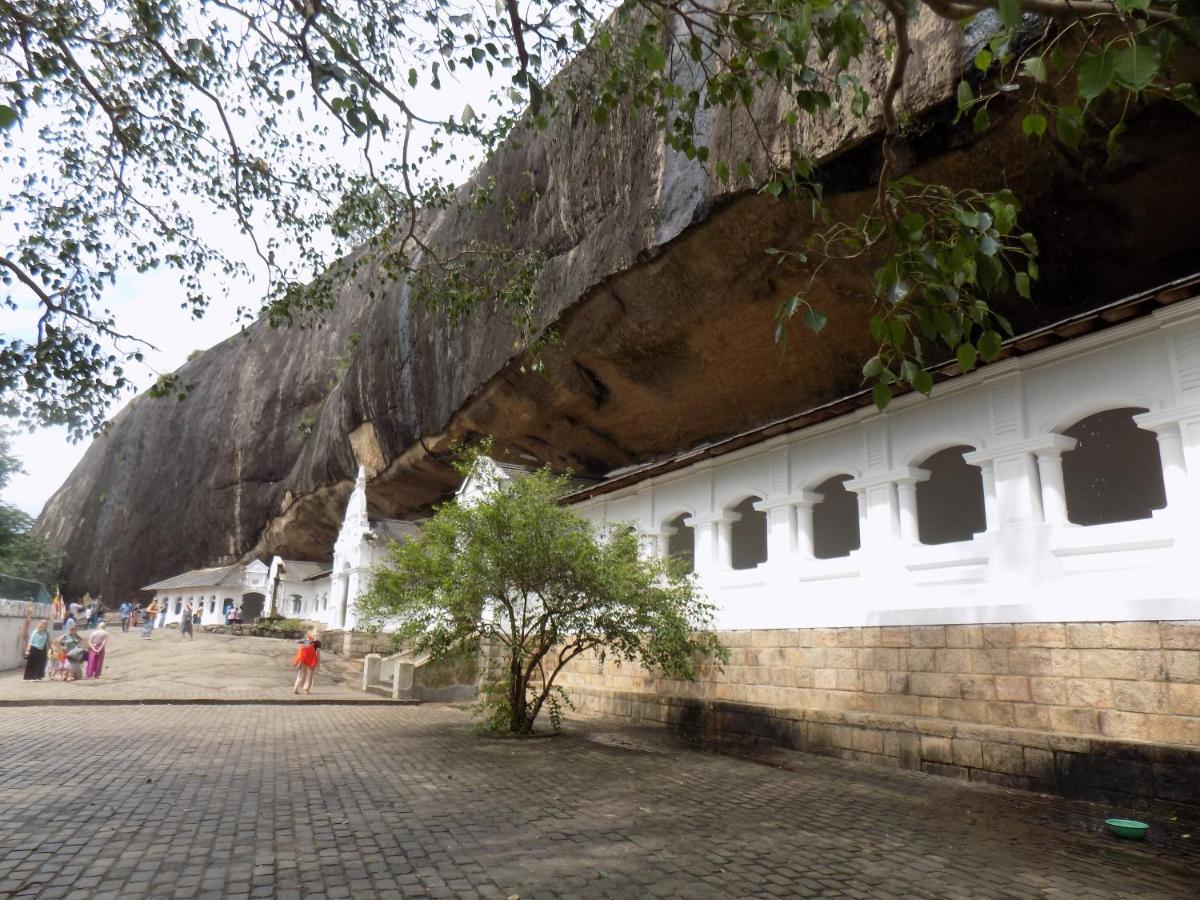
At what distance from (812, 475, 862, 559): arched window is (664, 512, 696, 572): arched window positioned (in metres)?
2.38

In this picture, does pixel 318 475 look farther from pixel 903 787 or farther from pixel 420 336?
pixel 903 787

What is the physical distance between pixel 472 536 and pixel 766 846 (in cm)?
585

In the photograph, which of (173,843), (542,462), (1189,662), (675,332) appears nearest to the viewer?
(173,843)

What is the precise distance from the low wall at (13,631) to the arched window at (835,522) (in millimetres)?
18817

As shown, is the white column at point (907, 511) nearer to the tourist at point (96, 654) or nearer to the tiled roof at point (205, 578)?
the tourist at point (96, 654)

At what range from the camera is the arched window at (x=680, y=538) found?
45.9 ft

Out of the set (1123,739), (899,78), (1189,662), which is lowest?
(1123,739)

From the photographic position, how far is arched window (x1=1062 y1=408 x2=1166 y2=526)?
40.6 feet

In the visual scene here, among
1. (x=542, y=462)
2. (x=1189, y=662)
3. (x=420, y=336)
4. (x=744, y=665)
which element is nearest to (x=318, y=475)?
(x=420, y=336)

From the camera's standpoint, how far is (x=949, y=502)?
1452 cm

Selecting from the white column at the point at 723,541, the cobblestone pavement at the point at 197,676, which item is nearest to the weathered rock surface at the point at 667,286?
the white column at the point at 723,541

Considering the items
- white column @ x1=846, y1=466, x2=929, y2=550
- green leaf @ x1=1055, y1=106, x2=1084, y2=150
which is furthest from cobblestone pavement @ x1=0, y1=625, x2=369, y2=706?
green leaf @ x1=1055, y1=106, x2=1084, y2=150

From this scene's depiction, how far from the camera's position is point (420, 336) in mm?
21078

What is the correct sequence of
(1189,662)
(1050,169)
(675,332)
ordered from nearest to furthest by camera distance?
(1189,662) < (1050,169) < (675,332)
